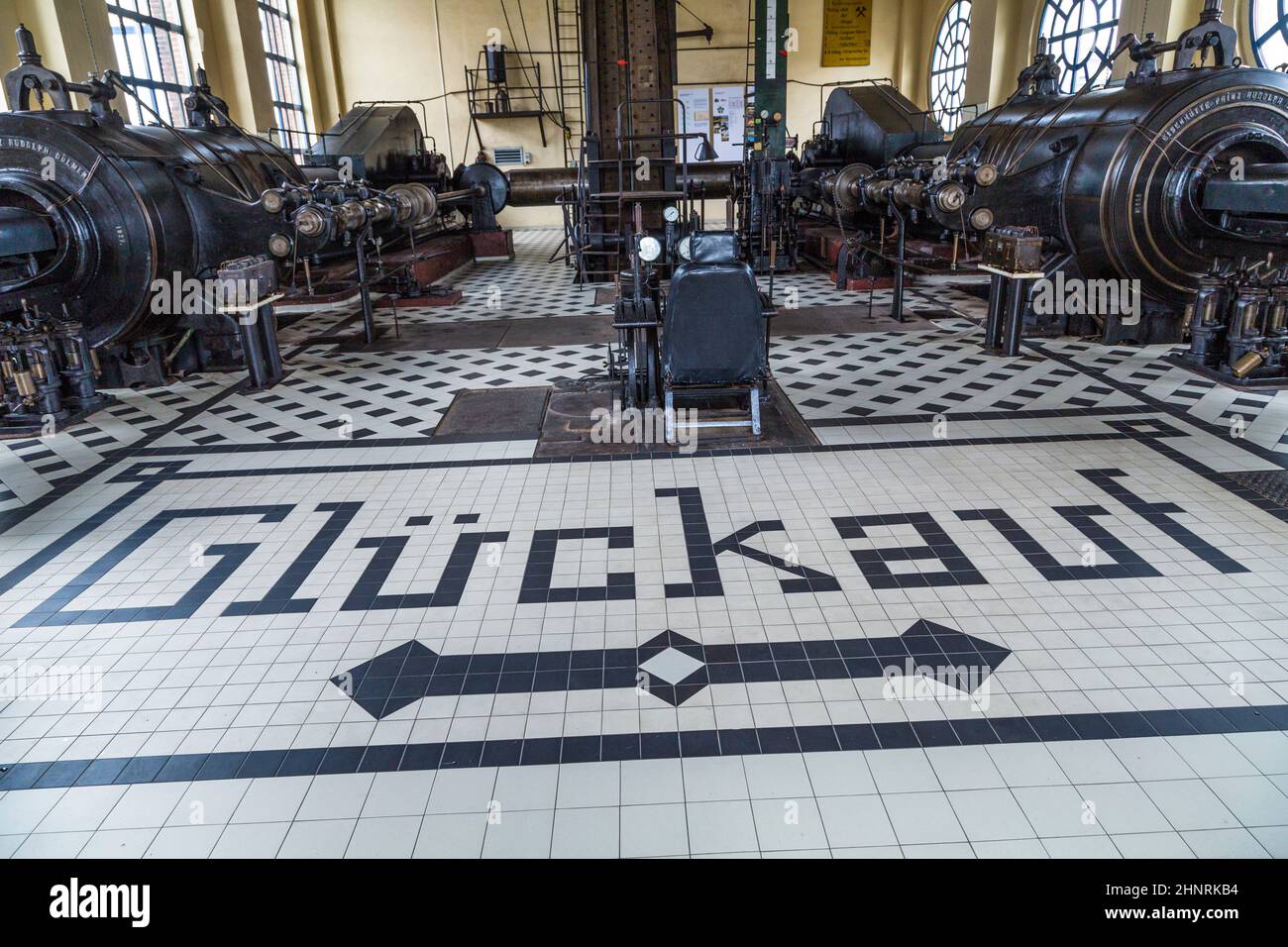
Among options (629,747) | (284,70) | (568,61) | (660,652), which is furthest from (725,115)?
(629,747)

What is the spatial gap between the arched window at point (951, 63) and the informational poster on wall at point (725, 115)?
4507 mm

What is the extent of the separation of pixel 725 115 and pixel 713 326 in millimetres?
17019

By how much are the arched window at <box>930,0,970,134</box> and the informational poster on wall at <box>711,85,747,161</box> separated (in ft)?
14.8

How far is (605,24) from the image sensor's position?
1080 centimetres

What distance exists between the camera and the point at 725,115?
20.1 metres

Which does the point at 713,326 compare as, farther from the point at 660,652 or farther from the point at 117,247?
the point at 117,247

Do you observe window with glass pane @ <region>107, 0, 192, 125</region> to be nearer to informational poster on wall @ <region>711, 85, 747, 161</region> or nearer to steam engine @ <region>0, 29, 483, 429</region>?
steam engine @ <region>0, 29, 483, 429</region>

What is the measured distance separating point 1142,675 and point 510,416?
14.5 feet

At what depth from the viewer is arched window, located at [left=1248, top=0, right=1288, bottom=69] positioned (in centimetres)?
970

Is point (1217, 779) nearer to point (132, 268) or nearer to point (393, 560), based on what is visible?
point (393, 560)

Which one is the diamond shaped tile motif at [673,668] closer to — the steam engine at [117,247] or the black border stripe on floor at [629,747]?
the black border stripe on floor at [629,747]

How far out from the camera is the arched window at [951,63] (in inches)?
713

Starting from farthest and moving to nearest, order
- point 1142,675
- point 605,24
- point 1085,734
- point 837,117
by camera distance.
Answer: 1. point 837,117
2. point 605,24
3. point 1142,675
4. point 1085,734

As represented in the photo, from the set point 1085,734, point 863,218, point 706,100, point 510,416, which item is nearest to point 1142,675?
point 1085,734
